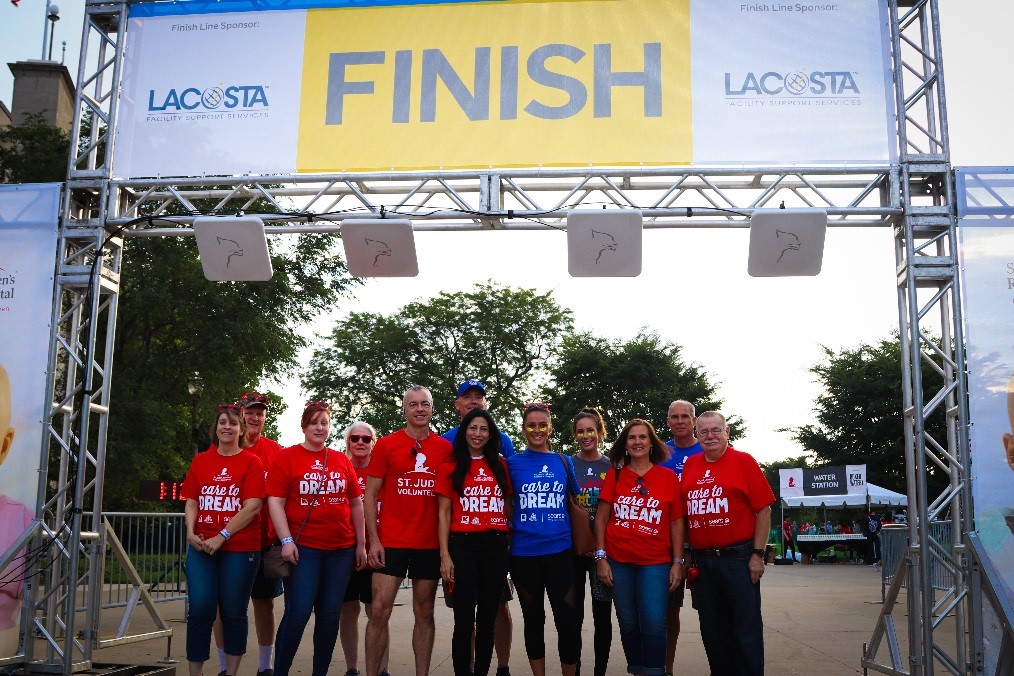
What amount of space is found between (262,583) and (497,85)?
4238 mm

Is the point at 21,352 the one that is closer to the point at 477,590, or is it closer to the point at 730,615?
the point at 477,590

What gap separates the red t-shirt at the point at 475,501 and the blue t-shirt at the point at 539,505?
0.45 ft

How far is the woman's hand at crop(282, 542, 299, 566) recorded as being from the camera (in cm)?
591

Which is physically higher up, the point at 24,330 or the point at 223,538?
the point at 24,330

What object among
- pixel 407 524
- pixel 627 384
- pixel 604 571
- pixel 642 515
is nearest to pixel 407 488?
pixel 407 524

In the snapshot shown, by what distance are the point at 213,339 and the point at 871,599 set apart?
13.1m

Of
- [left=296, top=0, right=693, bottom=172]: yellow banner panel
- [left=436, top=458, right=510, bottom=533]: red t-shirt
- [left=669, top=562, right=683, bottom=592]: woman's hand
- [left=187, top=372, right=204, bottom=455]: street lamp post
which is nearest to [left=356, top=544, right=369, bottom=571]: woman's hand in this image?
[left=436, top=458, right=510, bottom=533]: red t-shirt

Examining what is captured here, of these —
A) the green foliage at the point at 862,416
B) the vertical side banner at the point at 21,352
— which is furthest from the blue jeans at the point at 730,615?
the green foliage at the point at 862,416

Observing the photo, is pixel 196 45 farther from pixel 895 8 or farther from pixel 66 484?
pixel 895 8

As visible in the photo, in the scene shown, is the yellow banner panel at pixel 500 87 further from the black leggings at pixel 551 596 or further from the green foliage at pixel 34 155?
the green foliage at pixel 34 155

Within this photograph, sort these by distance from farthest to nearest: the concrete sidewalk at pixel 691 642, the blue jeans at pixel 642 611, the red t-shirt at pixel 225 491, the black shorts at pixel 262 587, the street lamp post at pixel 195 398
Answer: the street lamp post at pixel 195 398 → the concrete sidewalk at pixel 691 642 → the black shorts at pixel 262 587 → the red t-shirt at pixel 225 491 → the blue jeans at pixel 642 611

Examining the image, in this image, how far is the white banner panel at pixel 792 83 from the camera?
7.46 metres

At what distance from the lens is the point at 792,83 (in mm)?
7586

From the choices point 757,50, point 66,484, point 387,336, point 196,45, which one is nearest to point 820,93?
point 757,50
